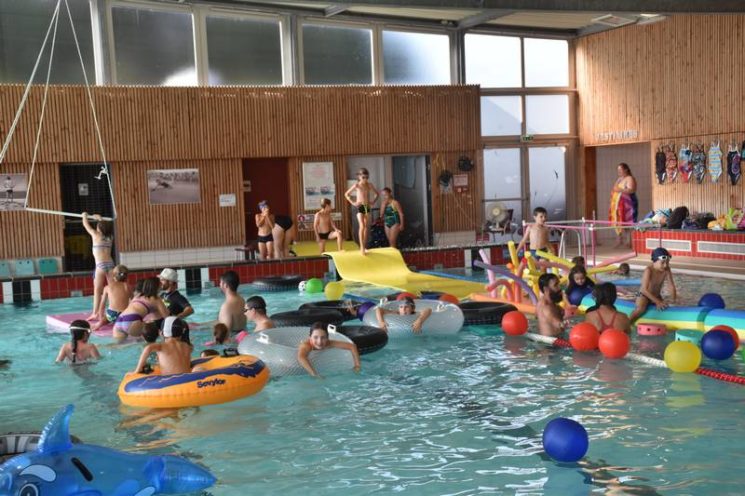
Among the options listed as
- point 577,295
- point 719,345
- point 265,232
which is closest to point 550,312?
point 577,295

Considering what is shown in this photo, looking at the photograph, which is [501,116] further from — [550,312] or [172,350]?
[172,350]

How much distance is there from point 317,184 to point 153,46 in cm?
470

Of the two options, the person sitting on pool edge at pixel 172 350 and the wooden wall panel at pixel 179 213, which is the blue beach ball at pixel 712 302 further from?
the wooden wall panel at pixel 179 213

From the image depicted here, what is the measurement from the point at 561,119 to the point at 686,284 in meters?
9.34

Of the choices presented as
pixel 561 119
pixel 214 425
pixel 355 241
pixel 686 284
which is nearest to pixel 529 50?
pixel 561 119

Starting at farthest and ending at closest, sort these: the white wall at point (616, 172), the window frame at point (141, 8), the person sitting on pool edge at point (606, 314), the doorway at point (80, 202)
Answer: the white wall at point (616, 172), the doorway at point (80, 202), the window frame at point (141, 8), the person sitting on pool edge at point (606, 314)

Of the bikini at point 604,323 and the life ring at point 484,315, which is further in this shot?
the life ring at point 484,315

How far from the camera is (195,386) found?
7605mm

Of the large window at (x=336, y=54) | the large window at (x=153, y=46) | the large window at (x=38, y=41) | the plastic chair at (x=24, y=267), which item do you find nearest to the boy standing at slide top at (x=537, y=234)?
the large window at (x=336, y=54)

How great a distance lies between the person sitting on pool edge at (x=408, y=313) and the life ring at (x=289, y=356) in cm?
139

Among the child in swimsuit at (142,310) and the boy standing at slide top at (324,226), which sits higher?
the boy standing at slide top at (324,226)

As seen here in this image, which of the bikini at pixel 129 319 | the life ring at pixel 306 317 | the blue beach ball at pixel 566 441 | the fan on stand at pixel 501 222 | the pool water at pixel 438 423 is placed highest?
the fan on stand at pixel 501 222

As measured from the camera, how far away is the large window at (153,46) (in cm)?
1866

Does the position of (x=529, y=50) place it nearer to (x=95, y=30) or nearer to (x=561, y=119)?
(x=561, y=119)
